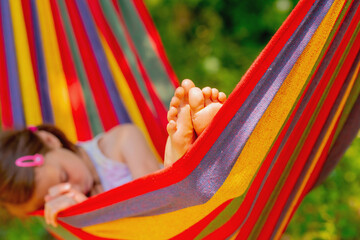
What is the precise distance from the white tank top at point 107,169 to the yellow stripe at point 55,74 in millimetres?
162

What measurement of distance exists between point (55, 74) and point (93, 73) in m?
0.17

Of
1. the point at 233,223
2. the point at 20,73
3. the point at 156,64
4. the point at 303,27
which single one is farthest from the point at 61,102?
the point at 303,27

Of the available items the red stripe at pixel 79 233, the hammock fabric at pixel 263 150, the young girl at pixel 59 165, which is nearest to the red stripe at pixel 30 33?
the young girl at pixel 59 165

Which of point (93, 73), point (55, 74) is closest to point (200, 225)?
point (93, 73)

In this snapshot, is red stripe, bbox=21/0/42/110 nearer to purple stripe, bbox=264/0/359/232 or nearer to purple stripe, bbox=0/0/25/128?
purple stripe, bbox=0/0/25/128

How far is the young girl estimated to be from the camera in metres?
1.37

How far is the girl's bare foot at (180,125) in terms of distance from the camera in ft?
3.02

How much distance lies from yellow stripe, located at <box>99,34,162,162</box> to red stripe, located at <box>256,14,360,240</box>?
2.02ft

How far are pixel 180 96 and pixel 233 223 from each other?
296 millimetres

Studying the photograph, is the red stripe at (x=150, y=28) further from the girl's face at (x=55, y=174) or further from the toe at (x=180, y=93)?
the toe at (x=180, y=93)

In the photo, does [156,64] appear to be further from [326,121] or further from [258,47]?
[258,47]

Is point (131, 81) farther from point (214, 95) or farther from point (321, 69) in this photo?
point (321, 69)

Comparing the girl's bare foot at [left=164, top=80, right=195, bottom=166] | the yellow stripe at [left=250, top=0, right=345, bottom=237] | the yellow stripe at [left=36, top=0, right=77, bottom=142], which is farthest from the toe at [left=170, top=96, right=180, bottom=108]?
the yellow stripe at [left=36, top=0, right=77, bottom=142]

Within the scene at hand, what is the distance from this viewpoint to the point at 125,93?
Result: 67.4 inches
